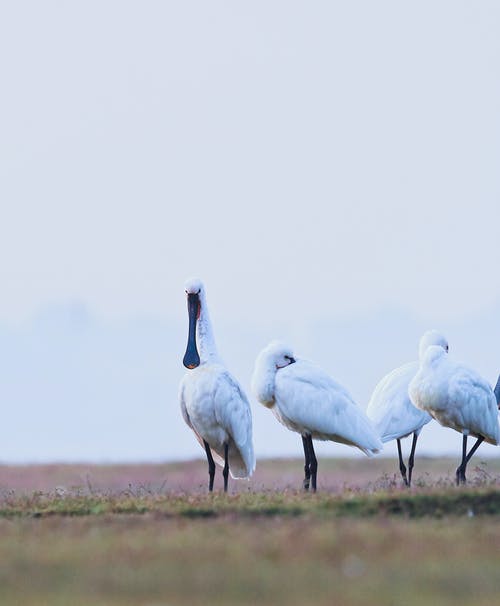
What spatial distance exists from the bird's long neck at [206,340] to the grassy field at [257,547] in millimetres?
2629

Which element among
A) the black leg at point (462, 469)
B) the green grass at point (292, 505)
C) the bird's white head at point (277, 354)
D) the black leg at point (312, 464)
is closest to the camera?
the green grass at point (292, 505)

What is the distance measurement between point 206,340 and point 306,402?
1671mm

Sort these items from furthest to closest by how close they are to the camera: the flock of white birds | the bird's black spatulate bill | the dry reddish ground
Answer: the dry reddish ground
the bird's black spatulate bill
the flock of white birds

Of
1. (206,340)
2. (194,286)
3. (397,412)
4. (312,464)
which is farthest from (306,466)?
(194,286)

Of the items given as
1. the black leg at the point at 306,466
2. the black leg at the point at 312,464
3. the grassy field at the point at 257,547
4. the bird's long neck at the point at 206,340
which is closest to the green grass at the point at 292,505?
the grassy field at the point at 257,547

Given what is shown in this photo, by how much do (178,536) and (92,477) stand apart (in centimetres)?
2042

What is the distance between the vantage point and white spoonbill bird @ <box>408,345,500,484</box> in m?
20.3

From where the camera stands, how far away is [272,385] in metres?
20.3

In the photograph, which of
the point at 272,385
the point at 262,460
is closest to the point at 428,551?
the point at 272,385

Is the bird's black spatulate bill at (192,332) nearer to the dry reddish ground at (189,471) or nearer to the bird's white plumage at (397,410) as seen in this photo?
the bird's white plumage at (397,410)

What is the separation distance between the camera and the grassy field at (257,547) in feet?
38.7

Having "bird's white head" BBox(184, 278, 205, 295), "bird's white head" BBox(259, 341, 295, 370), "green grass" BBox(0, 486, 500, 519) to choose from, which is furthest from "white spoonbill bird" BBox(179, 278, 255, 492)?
"green grass" BBox(0, 486, 500, 519)

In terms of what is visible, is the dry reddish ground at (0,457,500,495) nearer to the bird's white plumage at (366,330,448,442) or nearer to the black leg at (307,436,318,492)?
the bird's white plumage at (366,330,448,442)

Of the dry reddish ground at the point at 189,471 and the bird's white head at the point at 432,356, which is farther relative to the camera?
the dry reddish ground at the point at 189,471
